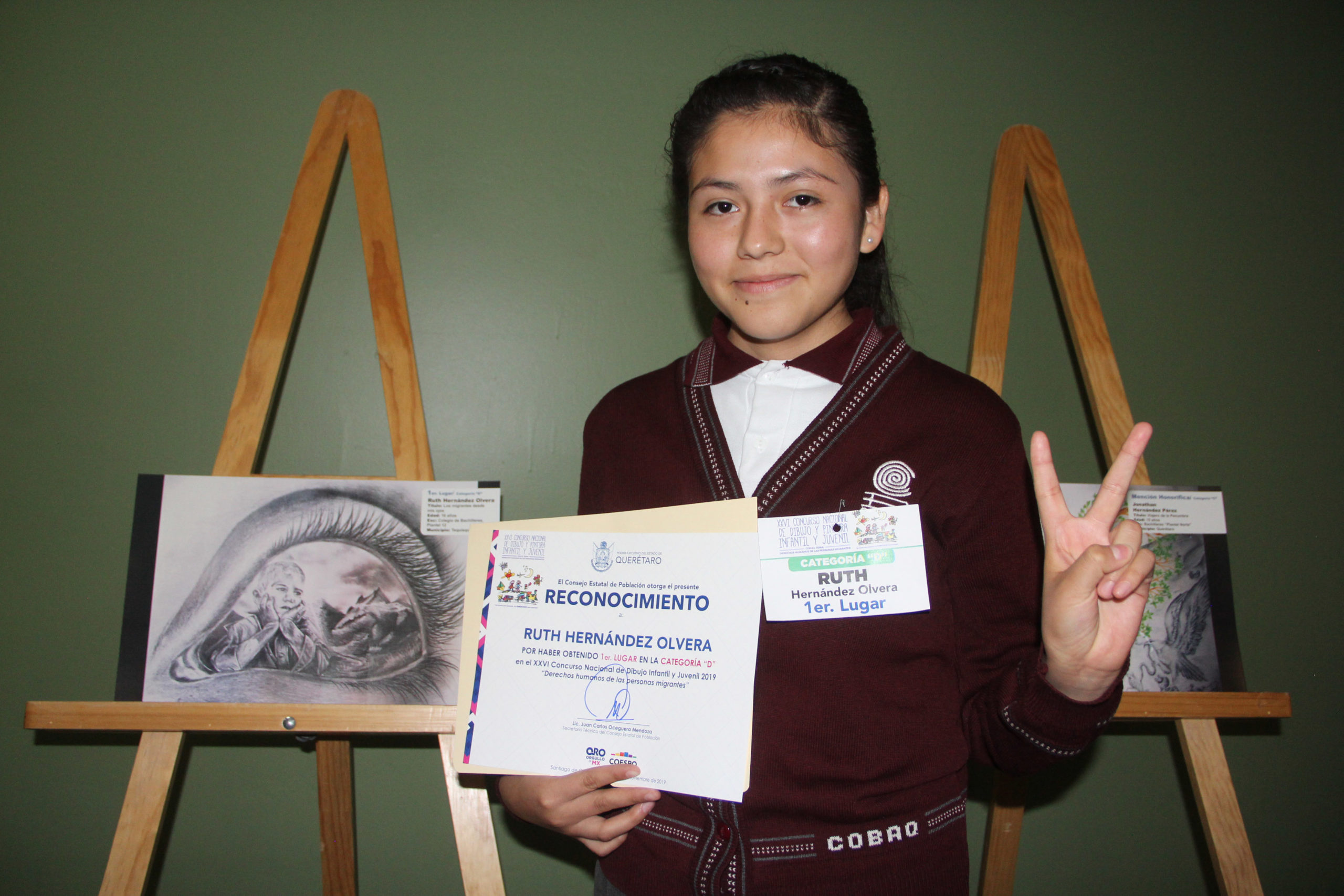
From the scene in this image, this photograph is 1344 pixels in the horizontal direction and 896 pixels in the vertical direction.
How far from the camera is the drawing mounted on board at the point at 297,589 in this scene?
4.42ft

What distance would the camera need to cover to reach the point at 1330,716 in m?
1.86

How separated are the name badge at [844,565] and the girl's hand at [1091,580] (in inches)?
6.3

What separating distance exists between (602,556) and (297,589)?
2.57 feet

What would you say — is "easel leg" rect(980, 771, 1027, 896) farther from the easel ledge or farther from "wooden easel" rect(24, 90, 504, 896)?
"wooden easel" rect(24, 90, 504, 896)

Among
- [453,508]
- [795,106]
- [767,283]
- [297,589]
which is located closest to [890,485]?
[767,283]

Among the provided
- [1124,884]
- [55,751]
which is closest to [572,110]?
[55,751]

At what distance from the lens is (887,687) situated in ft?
2.98

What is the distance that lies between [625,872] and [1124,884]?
157cm

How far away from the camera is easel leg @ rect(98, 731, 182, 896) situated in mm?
1208

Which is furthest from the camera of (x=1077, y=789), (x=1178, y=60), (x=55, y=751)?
(x=1178, y=60)

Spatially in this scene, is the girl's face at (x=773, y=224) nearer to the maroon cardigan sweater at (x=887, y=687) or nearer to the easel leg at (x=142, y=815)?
the maroon cardigan sweater at (x=887, y=687)

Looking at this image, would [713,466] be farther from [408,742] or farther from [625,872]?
[408,742]

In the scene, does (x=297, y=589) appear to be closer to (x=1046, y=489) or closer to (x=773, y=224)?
(x=773, y=224)

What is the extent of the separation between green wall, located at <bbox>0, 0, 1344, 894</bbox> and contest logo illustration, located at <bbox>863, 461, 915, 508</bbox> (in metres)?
0.97
